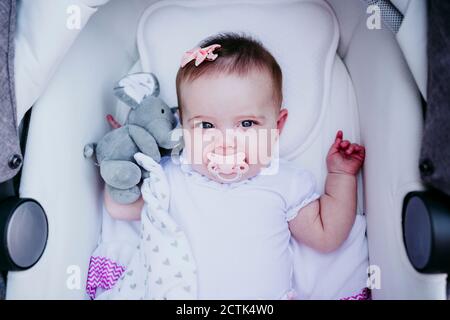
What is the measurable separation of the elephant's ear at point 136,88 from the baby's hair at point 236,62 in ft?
0.35

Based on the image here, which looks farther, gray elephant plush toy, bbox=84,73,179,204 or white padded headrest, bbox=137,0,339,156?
white padded headrest, bbox=137,0,339,156

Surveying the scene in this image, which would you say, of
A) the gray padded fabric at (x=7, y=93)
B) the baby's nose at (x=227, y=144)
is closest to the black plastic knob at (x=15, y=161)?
the gray padded fabric at (x=7, y=93)

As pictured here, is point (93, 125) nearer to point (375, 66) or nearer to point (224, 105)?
point (224, 105)

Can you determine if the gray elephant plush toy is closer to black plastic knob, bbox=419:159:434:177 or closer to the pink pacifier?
the pink pacifier

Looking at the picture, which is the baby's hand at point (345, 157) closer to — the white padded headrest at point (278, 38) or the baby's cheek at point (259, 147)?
the white padded headrest at point (278, 38)

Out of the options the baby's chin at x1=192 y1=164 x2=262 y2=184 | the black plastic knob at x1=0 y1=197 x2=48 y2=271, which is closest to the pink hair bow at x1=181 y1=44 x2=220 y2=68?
the baby's chin at x1=192 y1=164 x2=262 y2=184

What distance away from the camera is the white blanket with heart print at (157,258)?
0.93 m

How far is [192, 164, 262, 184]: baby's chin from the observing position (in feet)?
3.28

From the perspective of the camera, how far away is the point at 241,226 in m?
0.97

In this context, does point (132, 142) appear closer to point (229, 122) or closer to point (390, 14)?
point (229, 122)

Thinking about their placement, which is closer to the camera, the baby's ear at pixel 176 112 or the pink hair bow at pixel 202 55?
the pink hair bow at pixel 202 55

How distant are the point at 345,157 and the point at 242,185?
0.92 feet

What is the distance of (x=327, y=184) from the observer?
42.8 inches
